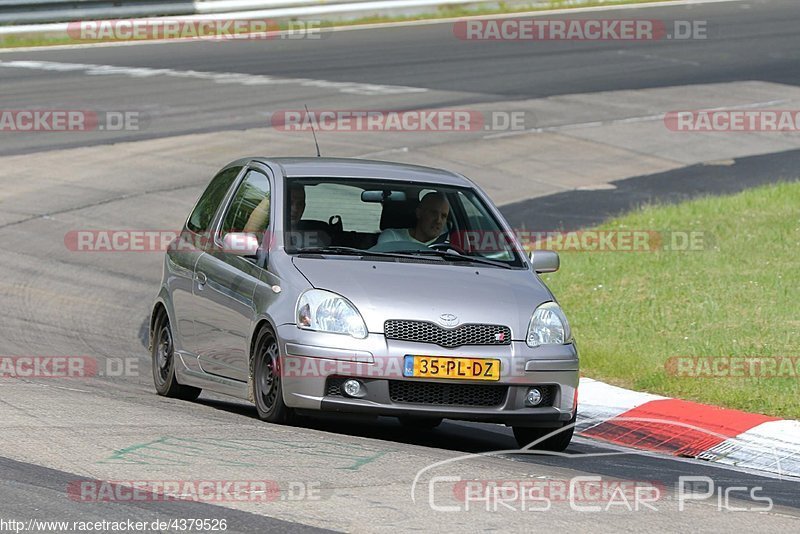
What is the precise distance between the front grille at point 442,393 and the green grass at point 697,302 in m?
2.52

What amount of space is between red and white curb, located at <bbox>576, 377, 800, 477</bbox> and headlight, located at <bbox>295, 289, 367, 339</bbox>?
2.26 meters

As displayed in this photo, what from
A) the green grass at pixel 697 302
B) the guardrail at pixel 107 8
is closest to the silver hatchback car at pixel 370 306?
the green grass at pixel 697 302

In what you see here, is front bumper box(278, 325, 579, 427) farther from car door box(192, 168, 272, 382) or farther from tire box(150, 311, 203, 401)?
tire box(150, 311, 203, 401)

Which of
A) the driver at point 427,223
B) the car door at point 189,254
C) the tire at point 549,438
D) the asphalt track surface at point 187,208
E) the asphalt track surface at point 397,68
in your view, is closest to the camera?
the asphalt track surface at point 187,208

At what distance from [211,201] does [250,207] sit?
803 millimetres

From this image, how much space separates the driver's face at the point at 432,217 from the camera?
9633 mm

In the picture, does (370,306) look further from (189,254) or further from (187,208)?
(187,208)

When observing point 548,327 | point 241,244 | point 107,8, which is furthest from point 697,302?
point 107,8

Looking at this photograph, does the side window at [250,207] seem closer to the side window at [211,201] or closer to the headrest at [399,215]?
the side window at [211,201]

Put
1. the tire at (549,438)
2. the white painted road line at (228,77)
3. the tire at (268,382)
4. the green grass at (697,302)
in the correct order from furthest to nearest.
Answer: the white painted road line at (228,77) → the green grass at (697,302) → the tire at (549,438) → the tire at (268,382)

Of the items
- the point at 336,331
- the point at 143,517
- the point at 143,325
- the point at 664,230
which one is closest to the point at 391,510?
the point at 143,517

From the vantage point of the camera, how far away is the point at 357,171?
9719mm

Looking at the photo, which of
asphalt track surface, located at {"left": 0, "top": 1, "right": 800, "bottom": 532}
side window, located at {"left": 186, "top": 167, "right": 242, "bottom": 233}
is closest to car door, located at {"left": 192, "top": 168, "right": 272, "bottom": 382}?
side window, located at {"left": 186, "top": 167, "right": 242, "bottom": 233}

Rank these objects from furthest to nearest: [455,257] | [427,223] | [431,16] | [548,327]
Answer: [431,16], [427,223], [455,257], [548,327]
